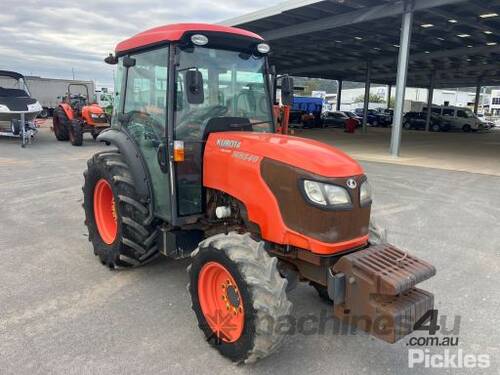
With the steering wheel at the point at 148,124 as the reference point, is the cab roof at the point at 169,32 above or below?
above

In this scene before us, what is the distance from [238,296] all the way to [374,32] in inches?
727

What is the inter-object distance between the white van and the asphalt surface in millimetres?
28989

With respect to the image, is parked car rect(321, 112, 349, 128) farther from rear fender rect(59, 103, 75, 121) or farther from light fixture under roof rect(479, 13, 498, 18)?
rear fender rect(59, 103, 75, 121)

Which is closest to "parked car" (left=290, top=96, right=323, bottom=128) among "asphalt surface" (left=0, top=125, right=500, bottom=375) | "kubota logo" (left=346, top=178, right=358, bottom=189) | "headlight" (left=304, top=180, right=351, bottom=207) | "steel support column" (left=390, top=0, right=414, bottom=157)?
"steel support column" (left=390, top=0, right=414, bottom=157)

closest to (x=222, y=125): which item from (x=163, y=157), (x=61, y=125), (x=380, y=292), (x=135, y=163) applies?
(x=163, y=157)

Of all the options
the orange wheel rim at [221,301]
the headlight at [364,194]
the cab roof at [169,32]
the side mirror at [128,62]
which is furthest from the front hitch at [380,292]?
the side mirror at [128,62]

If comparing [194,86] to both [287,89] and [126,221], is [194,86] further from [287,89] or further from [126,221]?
[126,221]

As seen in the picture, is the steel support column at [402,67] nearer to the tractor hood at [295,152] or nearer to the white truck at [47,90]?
the tractor hood at [295,152]

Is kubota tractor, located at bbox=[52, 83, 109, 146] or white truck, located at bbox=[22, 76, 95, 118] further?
white truck, located at bbox=[22, 76, 95, 118]

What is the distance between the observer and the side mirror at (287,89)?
4.04 metres

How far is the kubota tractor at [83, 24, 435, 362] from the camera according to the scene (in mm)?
2689

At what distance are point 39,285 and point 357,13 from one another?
14121 mm

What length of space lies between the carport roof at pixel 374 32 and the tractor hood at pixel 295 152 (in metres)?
11.6

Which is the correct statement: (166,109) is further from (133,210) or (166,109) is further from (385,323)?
(385,323)
